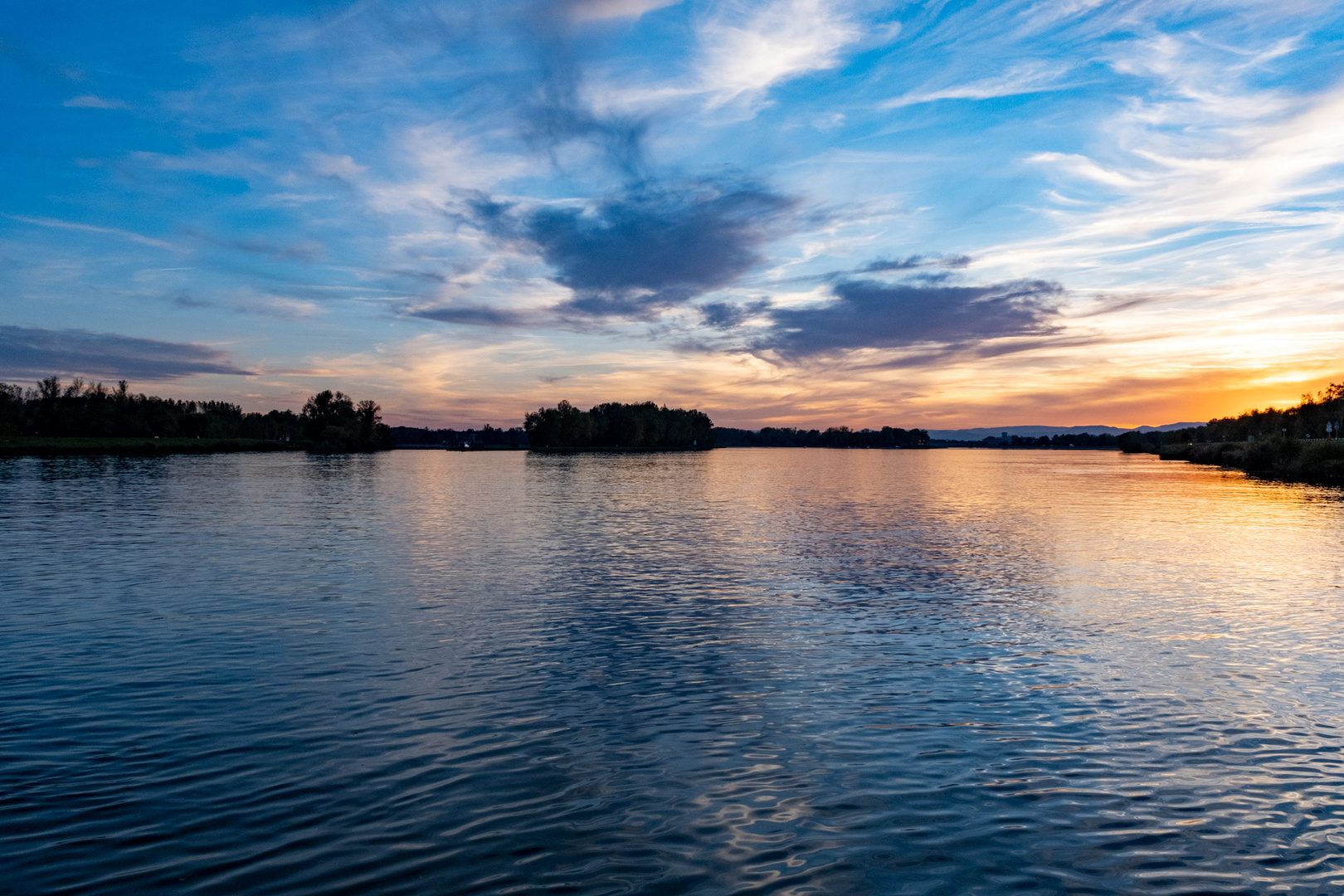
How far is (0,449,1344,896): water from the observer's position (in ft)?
33.0

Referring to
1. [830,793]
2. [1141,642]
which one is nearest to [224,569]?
[830,793]

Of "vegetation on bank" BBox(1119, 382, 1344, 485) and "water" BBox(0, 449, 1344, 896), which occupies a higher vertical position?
"vegetation on bank" BBox(1119, 382, 1344, 485)

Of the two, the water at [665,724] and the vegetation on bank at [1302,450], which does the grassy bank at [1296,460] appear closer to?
the vegetation on bank at [1302,450]

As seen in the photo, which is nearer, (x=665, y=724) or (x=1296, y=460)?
(x=665, y=724)

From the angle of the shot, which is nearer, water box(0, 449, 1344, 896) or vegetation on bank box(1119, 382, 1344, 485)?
water box(0, 449, 1344, 896)

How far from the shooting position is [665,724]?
15172 mm

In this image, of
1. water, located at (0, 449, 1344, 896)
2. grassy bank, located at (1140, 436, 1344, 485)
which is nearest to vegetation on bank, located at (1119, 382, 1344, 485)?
grassy bank, located at (1140, 436, 1344, 485)

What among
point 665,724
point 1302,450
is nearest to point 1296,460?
point 1302,450

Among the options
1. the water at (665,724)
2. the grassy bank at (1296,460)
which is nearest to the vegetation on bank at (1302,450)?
the grassy bank at (1296,460)

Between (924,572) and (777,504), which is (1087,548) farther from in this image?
(777,504)

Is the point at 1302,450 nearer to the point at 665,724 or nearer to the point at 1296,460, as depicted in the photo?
the point at 1296,460

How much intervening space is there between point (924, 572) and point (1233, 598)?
1135 cm

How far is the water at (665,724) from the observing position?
396 inches

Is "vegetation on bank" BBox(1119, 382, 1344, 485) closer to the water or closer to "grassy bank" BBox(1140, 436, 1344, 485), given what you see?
"grassy bank" BBox(1140, 436, 1344, 485)
